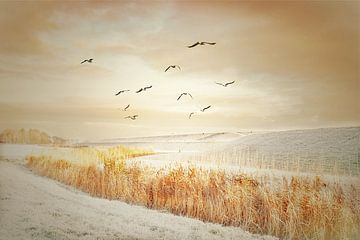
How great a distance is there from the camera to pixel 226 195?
378 cm

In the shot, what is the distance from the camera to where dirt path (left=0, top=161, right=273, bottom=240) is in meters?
3.41

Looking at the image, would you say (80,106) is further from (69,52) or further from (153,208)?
(153,208)

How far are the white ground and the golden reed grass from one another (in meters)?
0.13

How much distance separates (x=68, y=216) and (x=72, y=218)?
54 mm

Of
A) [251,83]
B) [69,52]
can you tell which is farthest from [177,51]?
[69,52]

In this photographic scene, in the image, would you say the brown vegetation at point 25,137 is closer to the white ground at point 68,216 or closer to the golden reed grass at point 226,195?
the white ground at point 68,216

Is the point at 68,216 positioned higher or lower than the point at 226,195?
lower

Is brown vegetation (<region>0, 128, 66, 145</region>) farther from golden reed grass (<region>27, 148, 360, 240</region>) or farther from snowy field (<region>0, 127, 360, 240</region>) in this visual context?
golden reed grass (<region>27, 148, 360, 240</region>)

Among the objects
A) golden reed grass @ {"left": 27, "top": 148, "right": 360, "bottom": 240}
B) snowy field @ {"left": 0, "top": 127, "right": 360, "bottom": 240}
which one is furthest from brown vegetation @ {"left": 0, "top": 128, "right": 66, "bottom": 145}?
golden reed grass @ {"left": 27, "top": 148, "right": 360, "bottom": 240}

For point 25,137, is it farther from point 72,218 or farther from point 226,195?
point 226,195

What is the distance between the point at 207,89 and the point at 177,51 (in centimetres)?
43

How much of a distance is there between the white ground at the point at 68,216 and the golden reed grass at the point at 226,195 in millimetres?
134

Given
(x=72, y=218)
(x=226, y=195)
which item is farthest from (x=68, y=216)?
(x=226, y=195)

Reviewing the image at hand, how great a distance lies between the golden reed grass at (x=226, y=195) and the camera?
3514 mm
